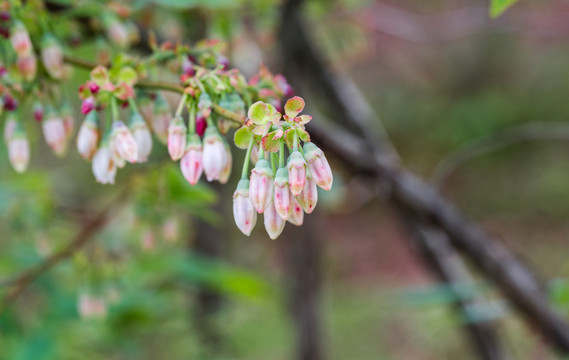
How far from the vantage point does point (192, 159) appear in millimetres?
792

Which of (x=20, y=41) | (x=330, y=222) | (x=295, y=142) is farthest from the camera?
(x=330, y=222)

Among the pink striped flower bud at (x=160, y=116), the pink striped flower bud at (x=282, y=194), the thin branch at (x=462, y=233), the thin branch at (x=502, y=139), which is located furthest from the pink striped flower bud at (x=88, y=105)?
the thin branch at (x=502, y=139)

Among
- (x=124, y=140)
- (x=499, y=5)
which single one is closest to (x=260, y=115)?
(x=124, y=140)

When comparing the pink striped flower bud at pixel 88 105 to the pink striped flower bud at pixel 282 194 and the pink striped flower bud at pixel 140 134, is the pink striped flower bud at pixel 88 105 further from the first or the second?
A: the pink striped flower bud at pixel 282 194

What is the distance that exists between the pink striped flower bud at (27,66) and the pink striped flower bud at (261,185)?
0.45m

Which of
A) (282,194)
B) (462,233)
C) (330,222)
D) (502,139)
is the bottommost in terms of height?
(282,194)

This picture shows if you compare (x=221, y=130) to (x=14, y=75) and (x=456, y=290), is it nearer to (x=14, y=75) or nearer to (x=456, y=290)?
(x=14, y=75)

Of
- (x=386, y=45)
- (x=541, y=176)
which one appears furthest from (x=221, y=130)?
(x=386, y=45)

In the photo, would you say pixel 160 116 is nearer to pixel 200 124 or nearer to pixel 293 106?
pixel 200 124

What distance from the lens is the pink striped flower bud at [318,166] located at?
0.70 meters

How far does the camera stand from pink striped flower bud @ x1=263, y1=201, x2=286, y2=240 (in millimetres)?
723

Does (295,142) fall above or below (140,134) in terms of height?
below

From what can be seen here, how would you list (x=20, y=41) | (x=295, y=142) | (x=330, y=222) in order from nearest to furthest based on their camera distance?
(x=295, y=142)
(x=20, y=41)
(x=330, y=222)

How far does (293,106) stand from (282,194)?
107 mm
